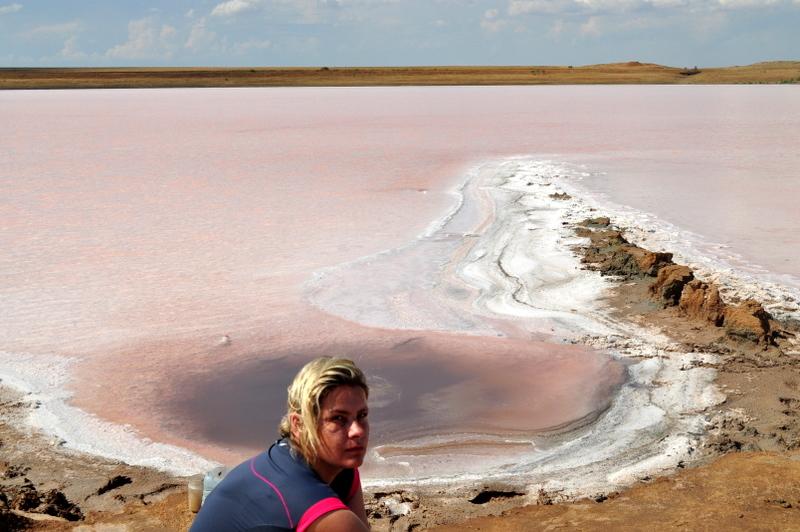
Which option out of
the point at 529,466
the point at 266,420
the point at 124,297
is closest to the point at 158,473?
the point at 266,420

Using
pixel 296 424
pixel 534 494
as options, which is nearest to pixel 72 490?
pixel 534 494

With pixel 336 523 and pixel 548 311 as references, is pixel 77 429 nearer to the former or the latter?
pixel 336 523

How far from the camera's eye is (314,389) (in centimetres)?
207

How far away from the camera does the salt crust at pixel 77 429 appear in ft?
16.3

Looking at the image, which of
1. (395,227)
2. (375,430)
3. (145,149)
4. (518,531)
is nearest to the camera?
(518,531)

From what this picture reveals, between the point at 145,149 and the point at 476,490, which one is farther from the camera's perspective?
the point at 145,149

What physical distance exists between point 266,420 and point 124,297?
3201 millimetres

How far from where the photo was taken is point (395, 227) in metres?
11.9

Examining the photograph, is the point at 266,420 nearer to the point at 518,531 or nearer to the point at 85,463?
the point at 85,463

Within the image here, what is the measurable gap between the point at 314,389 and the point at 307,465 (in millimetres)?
181

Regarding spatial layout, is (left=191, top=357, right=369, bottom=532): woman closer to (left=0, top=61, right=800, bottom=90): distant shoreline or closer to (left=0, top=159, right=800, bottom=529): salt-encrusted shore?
(left=0, top=159, right=800, bottom=529): salt-encrusted shore

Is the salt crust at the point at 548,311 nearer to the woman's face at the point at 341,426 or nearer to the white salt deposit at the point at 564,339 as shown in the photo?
the white salt deposit at the point at 564,339

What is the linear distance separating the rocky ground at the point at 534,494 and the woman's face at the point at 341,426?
7.05ft

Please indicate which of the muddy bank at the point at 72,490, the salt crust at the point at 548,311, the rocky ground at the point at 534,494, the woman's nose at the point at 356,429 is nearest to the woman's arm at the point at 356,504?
the woman's nose at the point at 356,429
